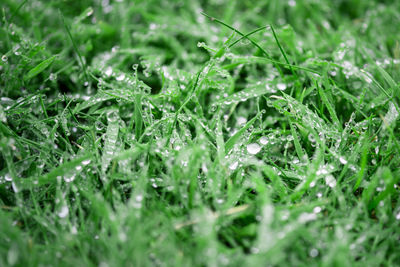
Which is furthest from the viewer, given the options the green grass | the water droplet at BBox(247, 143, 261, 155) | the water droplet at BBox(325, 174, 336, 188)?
the water droplet at BBox(247, 143, 261, 155)

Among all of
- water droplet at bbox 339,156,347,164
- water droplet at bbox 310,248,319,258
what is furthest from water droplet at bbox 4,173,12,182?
water droplet at bbox 339,156,347,164

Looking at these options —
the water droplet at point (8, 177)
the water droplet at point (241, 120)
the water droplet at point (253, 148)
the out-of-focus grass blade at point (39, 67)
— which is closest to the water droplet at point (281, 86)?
the water droplet at point (241, 120)

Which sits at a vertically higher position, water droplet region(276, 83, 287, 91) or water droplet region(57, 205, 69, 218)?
water droplet region(276, 83, 287, 91)

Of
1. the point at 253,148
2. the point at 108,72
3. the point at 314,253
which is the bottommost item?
the point at 314,253

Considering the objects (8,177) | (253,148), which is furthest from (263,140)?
(8,177)

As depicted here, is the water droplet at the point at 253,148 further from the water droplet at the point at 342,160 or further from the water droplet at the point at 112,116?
the water droplet at the point at 112,116

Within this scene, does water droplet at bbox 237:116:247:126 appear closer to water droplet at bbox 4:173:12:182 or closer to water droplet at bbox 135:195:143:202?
water droplet at bbox 135:195:143:202

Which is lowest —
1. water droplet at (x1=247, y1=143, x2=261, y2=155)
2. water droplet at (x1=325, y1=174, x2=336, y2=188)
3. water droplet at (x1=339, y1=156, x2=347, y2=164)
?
water droplet at (x1=325, y1=174, x2=336, y2=188)

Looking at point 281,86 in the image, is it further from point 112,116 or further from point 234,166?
point 112,116
